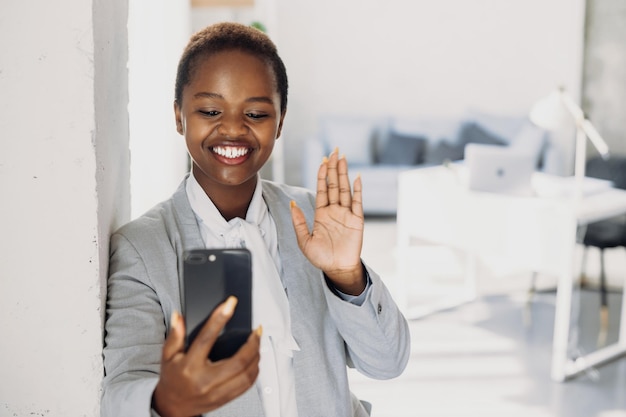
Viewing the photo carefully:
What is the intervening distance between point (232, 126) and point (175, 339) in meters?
0.43

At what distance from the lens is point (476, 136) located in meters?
6.55

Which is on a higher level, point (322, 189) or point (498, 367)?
point (322, 189)

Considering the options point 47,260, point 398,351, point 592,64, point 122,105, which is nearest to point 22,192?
point 47,260

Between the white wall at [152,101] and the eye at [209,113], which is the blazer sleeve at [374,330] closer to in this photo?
the eye at [209,113]

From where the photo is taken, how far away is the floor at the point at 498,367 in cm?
315

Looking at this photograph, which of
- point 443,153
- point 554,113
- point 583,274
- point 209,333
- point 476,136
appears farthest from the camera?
point 476,136

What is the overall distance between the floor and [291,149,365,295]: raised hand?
2.12 metres

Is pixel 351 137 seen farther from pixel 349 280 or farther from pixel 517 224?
pixel 349 280

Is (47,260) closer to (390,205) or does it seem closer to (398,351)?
(398,351)

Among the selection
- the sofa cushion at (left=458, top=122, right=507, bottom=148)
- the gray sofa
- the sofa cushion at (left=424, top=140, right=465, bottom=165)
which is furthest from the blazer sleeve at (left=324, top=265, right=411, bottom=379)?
the sofa cushion at (left=458, top=122, right=507, bottom=148)

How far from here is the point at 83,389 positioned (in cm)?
107

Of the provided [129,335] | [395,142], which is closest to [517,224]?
[129,335]

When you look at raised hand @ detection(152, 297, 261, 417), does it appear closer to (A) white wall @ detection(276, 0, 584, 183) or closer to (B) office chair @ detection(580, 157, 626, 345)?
(B) office chair @ detection(580, 157, 626, 345)

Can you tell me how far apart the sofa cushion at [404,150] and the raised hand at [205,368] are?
583cm
